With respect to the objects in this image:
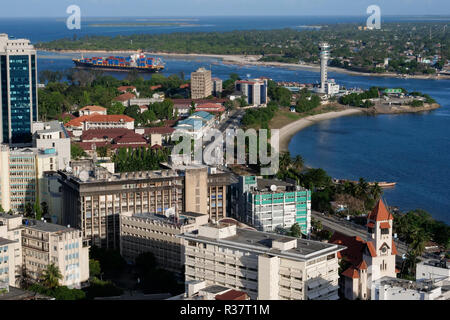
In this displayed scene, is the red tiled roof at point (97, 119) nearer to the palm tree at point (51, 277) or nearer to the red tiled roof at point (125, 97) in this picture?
the red tiled roof at point (125, 97)

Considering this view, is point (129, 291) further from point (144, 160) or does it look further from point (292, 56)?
point (292, 56)

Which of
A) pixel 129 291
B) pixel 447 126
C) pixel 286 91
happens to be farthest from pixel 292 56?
pixel 129 291

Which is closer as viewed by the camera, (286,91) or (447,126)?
(447,126)

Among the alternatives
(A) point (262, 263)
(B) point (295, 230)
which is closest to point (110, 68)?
(B) point (295, 230)

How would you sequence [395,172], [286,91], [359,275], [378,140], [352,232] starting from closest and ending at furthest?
[359,275], [352,232], [395,172], [378,140], [286,91]

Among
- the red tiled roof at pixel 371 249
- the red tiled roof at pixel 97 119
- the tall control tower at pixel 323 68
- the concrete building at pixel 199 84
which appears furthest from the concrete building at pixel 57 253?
the tall control tower at pixel 323 68
